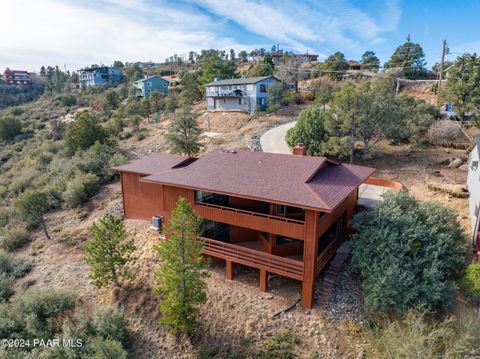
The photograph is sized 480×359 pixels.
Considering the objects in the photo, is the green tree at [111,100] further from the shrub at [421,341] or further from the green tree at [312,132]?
the shrub at [421,341]

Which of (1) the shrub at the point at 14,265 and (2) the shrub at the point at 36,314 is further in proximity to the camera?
(1) the shrub at the point at 14,265

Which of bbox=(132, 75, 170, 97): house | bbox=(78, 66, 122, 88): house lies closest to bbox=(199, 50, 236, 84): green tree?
bbox=(132, 75, 170, 97): house

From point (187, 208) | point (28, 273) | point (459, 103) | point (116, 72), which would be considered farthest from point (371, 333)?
point (116, 72)

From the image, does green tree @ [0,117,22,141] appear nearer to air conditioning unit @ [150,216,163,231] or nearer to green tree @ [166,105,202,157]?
green tree @ [166,105,202,157]

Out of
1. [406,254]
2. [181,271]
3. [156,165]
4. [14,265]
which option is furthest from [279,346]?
[14,265]

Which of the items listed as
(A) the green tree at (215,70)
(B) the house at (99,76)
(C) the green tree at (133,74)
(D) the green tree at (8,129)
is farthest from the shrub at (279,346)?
(B) the house at (99,76)

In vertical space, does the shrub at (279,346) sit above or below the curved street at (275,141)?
below

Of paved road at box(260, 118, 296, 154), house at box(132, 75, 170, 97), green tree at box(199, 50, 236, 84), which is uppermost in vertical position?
green tree at box(199, 50, 236, 84)

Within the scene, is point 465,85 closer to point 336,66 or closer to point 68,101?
point 336,66
